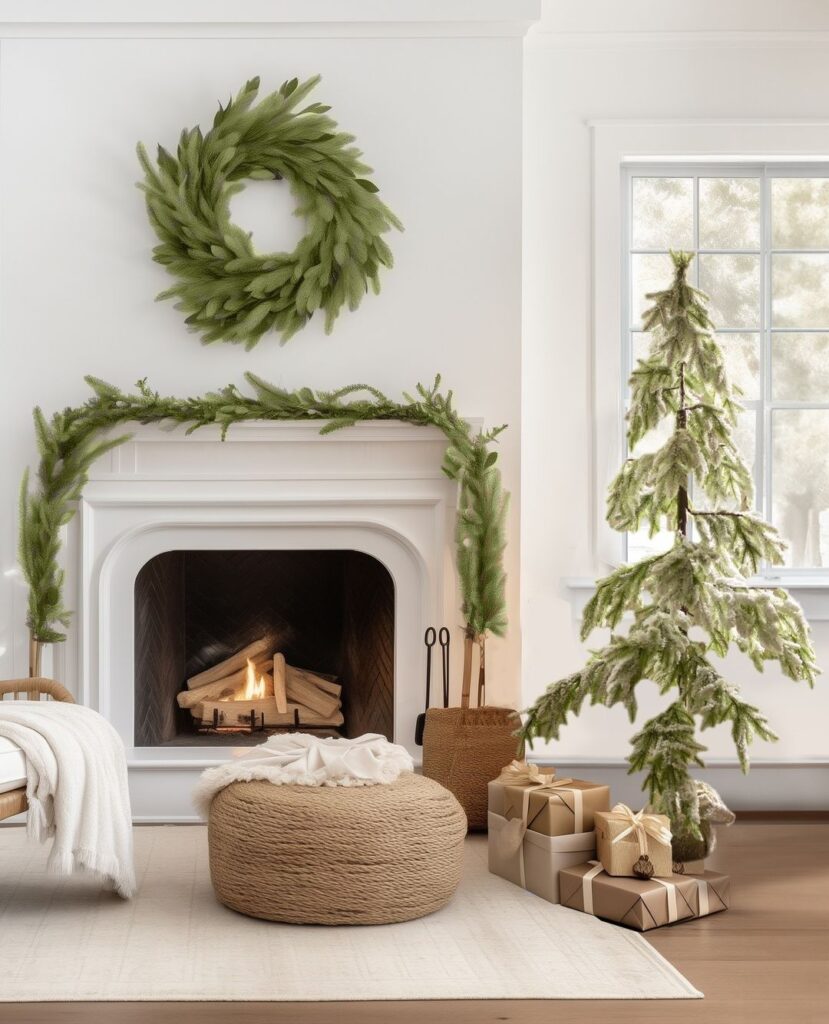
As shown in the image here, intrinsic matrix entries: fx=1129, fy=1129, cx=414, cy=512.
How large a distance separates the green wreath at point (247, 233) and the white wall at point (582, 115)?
73 centimetres

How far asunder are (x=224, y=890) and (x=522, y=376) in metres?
2.19

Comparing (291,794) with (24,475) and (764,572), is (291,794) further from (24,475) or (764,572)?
(764,572)

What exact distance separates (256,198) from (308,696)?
1.85 m

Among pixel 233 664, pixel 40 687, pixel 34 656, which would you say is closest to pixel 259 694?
pixel 233 664

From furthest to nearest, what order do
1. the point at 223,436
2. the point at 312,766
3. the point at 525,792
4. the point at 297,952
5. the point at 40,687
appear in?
the point at 223,436, the point at 40,687, the point at 525,792, the point at 312,766, the point at 297,952

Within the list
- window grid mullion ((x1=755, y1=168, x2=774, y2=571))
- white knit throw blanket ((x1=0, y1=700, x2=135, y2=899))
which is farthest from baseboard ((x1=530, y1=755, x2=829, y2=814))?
white knit throw blanket ((x1=0, y1=700, x2=135, y2=899))

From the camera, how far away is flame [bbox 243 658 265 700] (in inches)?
168

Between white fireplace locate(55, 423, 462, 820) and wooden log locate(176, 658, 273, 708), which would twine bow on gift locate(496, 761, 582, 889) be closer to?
white fireplace locate(55, 423, 462, 820)

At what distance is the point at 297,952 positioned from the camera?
2.60m

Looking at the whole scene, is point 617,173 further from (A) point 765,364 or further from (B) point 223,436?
(B) point 223,436

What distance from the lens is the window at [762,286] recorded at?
4398 millimetres

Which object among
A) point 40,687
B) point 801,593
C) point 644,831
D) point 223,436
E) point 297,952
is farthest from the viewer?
point 801,593

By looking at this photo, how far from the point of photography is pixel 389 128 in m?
Result: 4.05

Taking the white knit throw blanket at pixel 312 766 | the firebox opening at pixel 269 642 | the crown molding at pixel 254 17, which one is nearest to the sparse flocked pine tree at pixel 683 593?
the white knit throw blanket at pixel 312 766
